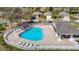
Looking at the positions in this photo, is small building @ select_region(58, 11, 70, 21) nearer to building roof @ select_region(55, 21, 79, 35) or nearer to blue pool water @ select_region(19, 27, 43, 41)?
building roof @ select_region(55, 21, 79, 35)

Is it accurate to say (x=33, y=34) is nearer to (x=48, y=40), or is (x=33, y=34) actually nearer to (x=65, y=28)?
(x=48, y=40)

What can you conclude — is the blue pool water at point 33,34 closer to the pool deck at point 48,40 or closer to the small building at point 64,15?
the pool deck at point 48,40

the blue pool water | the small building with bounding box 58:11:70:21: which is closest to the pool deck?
the blue pool water

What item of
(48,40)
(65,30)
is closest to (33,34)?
(48,40)

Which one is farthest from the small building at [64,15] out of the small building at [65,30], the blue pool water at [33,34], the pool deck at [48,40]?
the blue pool water at [33,34]
